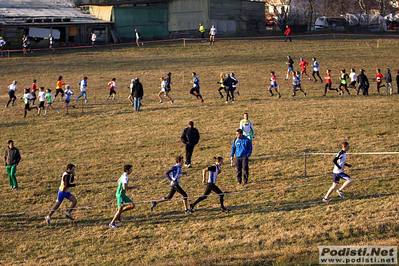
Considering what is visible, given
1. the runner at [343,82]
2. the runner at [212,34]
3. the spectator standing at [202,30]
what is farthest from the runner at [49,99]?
the spectator standing at [202,30]

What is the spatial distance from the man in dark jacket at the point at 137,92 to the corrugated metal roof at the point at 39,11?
25.8m

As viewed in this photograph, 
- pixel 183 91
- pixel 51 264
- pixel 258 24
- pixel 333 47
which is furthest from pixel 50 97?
pixel 258 24

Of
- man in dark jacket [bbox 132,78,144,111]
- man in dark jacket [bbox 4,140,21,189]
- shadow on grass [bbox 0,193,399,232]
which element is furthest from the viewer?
man in dark jacket [bbox 132,78,144,111]

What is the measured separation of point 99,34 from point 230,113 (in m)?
28.9

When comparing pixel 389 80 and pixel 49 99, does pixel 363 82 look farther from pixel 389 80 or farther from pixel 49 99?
pixel 49 99

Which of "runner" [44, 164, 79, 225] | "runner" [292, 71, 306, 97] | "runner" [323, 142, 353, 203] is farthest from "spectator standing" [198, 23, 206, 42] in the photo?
"runner" [44, 164, 79, 225]

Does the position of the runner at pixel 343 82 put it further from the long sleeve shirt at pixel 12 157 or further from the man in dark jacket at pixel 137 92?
the long sleeve shirt at pixel 12 157

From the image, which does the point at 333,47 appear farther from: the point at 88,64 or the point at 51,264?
the point at 51,264

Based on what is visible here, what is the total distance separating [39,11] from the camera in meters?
52.5

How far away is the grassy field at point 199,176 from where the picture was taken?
1246 centimetres

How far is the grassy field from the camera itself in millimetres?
12459

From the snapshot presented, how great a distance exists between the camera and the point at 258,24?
54.9 m

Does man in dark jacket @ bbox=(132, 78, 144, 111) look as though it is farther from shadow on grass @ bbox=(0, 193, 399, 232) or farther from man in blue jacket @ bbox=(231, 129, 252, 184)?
shadow on grass @ bbox=(0, 193, 399, 232)

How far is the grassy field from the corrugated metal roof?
551 inches
